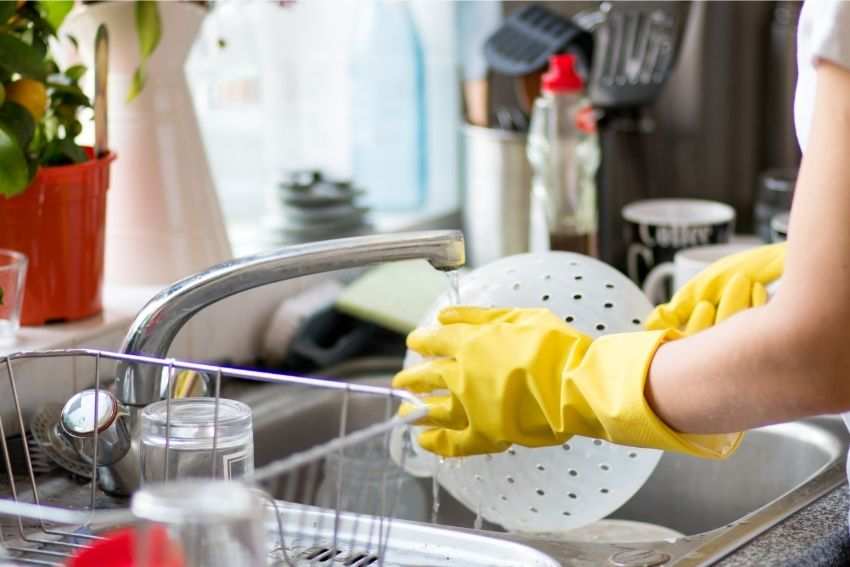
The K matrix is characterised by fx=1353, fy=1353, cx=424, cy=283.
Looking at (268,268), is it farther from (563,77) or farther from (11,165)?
(563,77)

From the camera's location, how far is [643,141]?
1.67 m

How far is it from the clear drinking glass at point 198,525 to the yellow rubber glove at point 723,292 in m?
0.49

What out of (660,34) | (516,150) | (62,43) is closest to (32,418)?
(62,43)

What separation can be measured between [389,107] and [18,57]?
0.83 m

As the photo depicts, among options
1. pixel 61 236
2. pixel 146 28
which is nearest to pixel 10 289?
pixel 61 236

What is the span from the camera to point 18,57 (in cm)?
98

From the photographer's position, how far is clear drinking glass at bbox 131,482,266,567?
1.78 feet

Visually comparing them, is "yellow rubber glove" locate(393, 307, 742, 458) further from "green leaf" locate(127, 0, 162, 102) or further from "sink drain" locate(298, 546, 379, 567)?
"green leaf" locate(127, 0, 162, 102)

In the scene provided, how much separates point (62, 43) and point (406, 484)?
0.51 m

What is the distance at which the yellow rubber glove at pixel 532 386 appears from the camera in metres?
0.79

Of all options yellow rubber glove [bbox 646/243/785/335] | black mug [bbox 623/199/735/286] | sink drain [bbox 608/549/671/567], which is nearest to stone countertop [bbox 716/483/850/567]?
sink drain [bbox 608/549/671/567]

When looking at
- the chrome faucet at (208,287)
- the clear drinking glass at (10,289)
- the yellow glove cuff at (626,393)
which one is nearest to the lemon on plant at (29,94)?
the clear drinking glass at (10,289)

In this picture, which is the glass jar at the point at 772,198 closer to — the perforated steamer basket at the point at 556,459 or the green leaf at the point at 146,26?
the perforated steamer basket at the point at 556,459

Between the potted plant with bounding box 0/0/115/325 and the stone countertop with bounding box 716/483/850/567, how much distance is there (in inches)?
21.7
